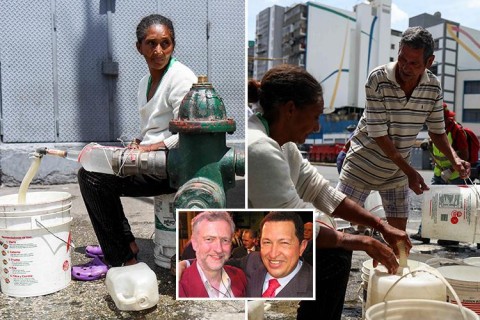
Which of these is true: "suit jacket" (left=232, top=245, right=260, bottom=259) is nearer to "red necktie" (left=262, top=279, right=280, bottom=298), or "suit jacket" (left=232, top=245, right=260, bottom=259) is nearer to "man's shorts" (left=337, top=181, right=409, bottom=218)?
"red necktie" (left=262, top=279, right=280, bottom=298)

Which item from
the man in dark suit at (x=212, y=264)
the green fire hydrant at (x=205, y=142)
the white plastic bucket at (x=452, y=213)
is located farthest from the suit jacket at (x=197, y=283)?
the white plastic bucket at (x=452, y=213)

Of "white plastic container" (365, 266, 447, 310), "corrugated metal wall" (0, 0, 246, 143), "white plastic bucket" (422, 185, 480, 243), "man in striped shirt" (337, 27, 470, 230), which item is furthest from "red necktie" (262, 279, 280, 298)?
"corrugated metal wall" (0, 0, 246, 143)

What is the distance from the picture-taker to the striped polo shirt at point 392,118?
182 centimetres

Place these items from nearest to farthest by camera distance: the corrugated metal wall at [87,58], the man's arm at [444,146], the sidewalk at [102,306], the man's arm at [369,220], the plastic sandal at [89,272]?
the man's arm at [369,220] < the sidewalk at [102,306] < the man's arm at [444,146] < the plastic sandal at [89,272] < the corrugated metal wall at [87,58]

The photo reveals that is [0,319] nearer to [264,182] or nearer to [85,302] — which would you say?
[85,302]

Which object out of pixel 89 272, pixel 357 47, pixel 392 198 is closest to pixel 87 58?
pixel 89 272

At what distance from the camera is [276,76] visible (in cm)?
127

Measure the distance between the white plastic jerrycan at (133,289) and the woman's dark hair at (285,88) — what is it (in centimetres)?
88

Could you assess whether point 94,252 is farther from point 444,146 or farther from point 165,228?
point 444,146

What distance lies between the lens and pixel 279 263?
1122mm

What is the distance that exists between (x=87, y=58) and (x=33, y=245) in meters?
3.11

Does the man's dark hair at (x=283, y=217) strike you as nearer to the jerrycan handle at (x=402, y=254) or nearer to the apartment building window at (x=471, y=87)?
the jerrycan handle at (x=402, y=254)

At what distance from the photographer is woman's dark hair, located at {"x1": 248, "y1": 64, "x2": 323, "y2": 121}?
4.13ft

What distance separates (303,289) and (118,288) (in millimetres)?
917
